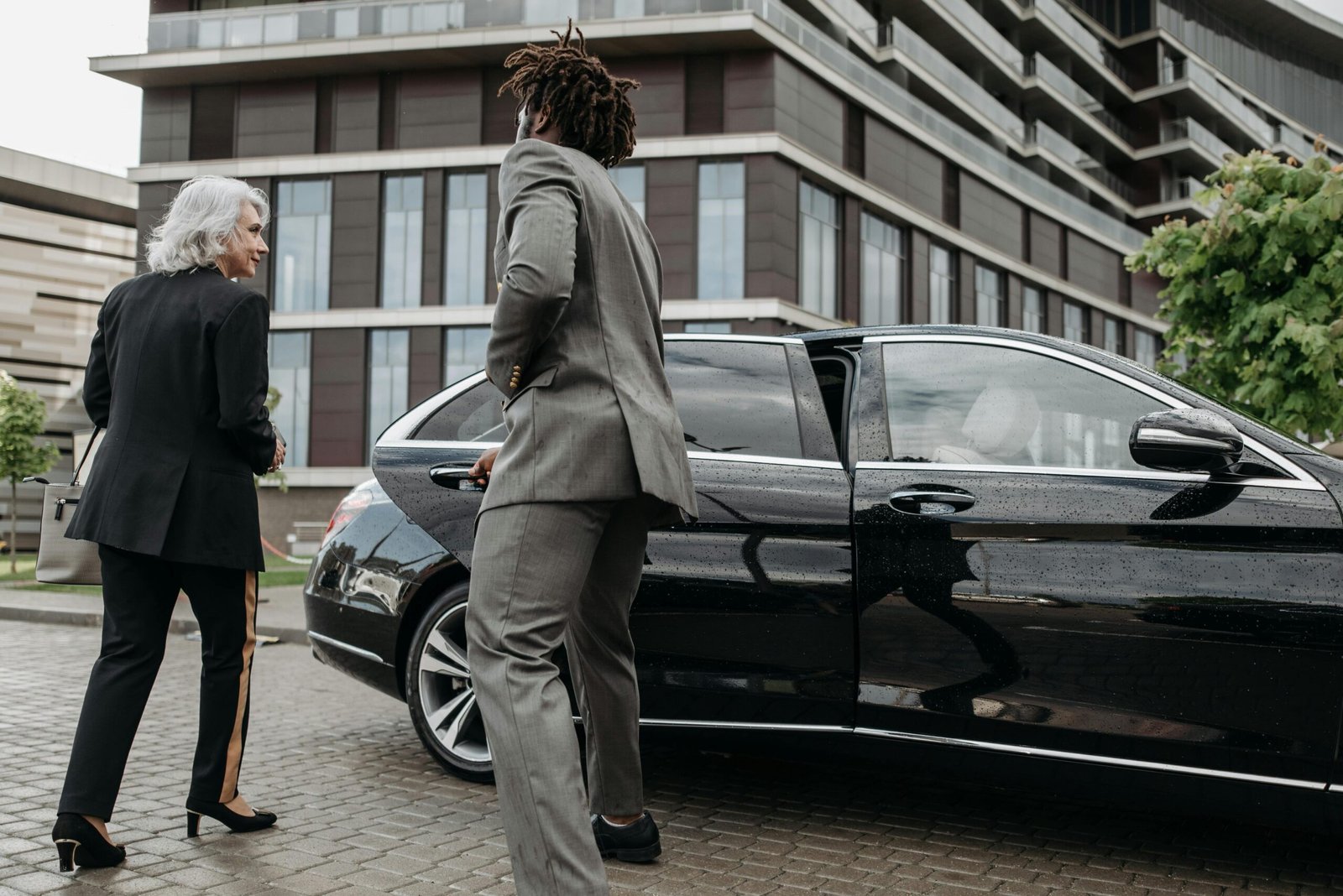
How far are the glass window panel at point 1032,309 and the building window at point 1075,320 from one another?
54.0 inches

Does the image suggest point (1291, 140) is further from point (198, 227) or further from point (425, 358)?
point (198, 227)

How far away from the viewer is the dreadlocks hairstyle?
269cm

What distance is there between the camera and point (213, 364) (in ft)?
10.9

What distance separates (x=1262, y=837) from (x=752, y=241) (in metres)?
24.3

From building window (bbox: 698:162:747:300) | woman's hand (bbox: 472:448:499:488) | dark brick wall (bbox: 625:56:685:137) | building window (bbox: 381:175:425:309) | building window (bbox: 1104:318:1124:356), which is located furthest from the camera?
building window (bbox: 1104:318:1124:356)

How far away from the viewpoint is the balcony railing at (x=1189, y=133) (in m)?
45.3

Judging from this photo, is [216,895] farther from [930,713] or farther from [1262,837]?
[1262,837]

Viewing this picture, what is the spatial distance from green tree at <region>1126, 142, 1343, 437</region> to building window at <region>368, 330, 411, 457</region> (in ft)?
67.5

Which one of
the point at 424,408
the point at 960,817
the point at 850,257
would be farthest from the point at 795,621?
the point at 850,257

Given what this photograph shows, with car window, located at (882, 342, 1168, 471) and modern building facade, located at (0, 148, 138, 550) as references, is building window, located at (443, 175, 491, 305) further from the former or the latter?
car window, located at (882, 342, 1168, 471)

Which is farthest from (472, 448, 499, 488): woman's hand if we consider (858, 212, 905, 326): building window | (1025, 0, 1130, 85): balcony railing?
(1025, 0, 1130, 85): balcony railing

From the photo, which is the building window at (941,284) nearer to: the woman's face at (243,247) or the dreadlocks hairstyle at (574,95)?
the woman's face at (243,247)

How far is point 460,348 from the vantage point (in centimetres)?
2950

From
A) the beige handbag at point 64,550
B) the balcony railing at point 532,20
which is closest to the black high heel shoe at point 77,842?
the beige handbag at point 64,550
